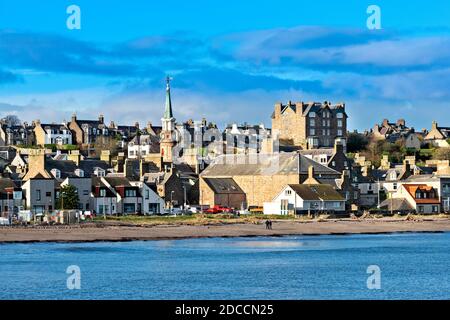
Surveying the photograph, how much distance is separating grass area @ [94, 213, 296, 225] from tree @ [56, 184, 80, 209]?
9.53 ft

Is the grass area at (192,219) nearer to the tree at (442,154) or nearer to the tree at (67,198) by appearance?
the tree at (67,198)

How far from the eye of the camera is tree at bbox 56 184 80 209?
83250 millimetres

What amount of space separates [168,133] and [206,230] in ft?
184

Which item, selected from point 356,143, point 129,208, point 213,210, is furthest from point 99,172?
point 356,143

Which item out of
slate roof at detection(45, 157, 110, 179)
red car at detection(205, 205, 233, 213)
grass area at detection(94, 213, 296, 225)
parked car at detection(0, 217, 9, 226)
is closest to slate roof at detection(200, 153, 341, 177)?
red car at detection(205, 205, 233, 213)

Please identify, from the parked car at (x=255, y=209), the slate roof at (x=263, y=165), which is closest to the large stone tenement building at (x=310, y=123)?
the slate roof at (x=263, y=165)

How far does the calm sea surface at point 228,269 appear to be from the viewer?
39722 mm

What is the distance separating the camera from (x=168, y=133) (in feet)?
425

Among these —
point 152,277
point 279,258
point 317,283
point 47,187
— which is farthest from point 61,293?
point 47,187

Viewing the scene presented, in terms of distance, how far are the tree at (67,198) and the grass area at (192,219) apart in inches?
114

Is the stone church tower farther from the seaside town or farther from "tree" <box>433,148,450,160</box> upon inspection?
"tree" <box>433,148,450,160</box>

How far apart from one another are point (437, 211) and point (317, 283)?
191 feet

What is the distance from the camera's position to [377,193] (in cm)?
10250
